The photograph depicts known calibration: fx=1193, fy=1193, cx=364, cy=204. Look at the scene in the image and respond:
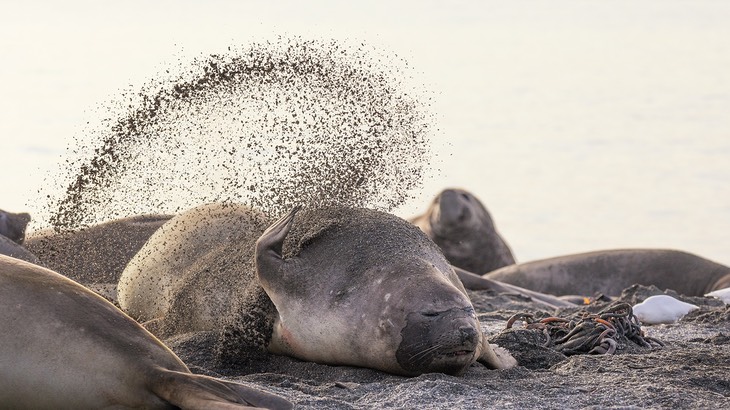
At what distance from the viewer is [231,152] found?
7.25 metres

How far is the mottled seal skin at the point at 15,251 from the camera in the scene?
341 inches

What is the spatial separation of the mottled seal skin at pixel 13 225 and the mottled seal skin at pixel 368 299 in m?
4.09

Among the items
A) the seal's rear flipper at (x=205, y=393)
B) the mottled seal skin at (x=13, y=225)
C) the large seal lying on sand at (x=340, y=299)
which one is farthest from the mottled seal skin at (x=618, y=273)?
the seal's rear flipper at (x=205, y=393)

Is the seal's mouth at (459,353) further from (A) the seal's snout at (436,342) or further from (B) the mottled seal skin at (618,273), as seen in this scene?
(B) the mottled seal skin at (618,273)

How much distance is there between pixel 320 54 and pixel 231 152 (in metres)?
0.80

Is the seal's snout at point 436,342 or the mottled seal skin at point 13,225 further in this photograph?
the mottled seal skin at point 13,225

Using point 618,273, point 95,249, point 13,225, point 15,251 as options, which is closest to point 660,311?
point 95,249

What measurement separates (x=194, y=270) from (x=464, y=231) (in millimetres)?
8109

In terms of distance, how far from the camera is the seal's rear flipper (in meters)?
4.20

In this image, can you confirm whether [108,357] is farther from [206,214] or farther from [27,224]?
[27,224]

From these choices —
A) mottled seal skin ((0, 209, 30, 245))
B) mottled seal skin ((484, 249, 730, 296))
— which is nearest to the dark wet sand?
mottled seal skin ((0, 209, 30, 245))

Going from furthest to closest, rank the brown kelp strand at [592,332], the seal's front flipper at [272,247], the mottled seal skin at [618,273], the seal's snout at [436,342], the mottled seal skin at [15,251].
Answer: the mottled seal skin at [618,273], the mottled seal skin at [15,251], the brown kelp strand at [592,332], the seal's front flipper at [272,247], the seal's snout at [436,342]

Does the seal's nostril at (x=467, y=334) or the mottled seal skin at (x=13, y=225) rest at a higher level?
the seal's nostril at (x=467, y=334)

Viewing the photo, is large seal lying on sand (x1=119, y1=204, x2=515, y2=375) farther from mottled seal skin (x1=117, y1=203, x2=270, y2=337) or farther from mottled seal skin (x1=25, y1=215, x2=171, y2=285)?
mottled seal skin (x1=25, y1=215, x2=171, y2=285)
